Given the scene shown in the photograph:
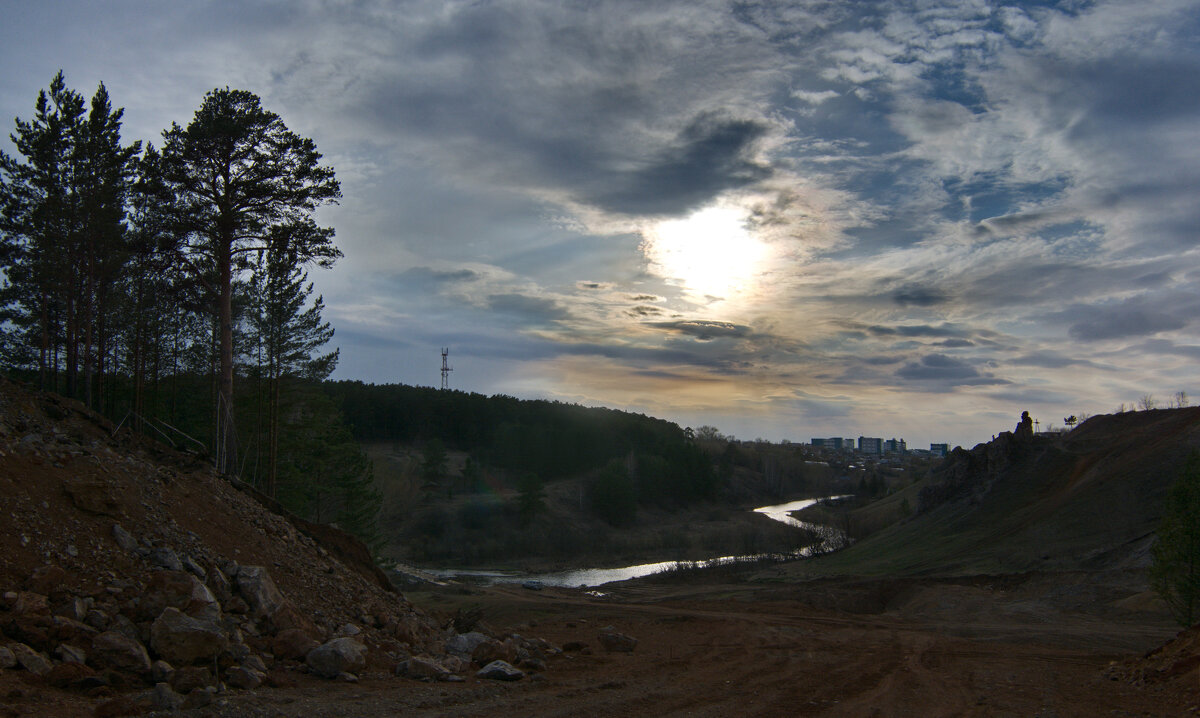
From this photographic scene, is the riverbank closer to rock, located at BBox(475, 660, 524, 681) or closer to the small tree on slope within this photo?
rock, located at BBox(475, 660, 524, 681)

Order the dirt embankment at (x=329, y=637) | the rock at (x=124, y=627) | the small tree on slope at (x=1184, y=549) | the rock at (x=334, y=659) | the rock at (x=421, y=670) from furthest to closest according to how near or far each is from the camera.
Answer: the small tree on slope at (x=1184, y=549), the rock at (x=421, y=670), the rock at (x=334, y=659), the rock at (x=124, y=627), the dirt embankment at (x=329, y=637)

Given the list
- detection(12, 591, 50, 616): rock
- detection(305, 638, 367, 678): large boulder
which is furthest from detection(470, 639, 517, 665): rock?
detection(12, 591, 50, 616): rock

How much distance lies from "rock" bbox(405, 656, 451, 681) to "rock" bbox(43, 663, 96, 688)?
4.23 metres

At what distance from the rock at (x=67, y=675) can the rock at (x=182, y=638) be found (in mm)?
948

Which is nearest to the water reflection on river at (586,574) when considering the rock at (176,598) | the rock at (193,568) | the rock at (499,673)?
the rock at (499,673)

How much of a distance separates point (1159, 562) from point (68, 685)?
72.6 feet

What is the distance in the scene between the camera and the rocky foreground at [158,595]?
25.6ft

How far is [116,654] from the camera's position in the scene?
8.07 meters

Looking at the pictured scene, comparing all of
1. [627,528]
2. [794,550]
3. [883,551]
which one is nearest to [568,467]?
[627,528]

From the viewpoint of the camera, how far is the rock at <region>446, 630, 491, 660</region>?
1280 cm

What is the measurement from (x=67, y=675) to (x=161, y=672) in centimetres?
94

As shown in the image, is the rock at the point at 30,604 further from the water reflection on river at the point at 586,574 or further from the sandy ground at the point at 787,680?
the water reflection on river at the point at 586,574

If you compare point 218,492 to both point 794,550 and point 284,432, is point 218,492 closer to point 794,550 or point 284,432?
point 284,432

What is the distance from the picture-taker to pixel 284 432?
32812mm
